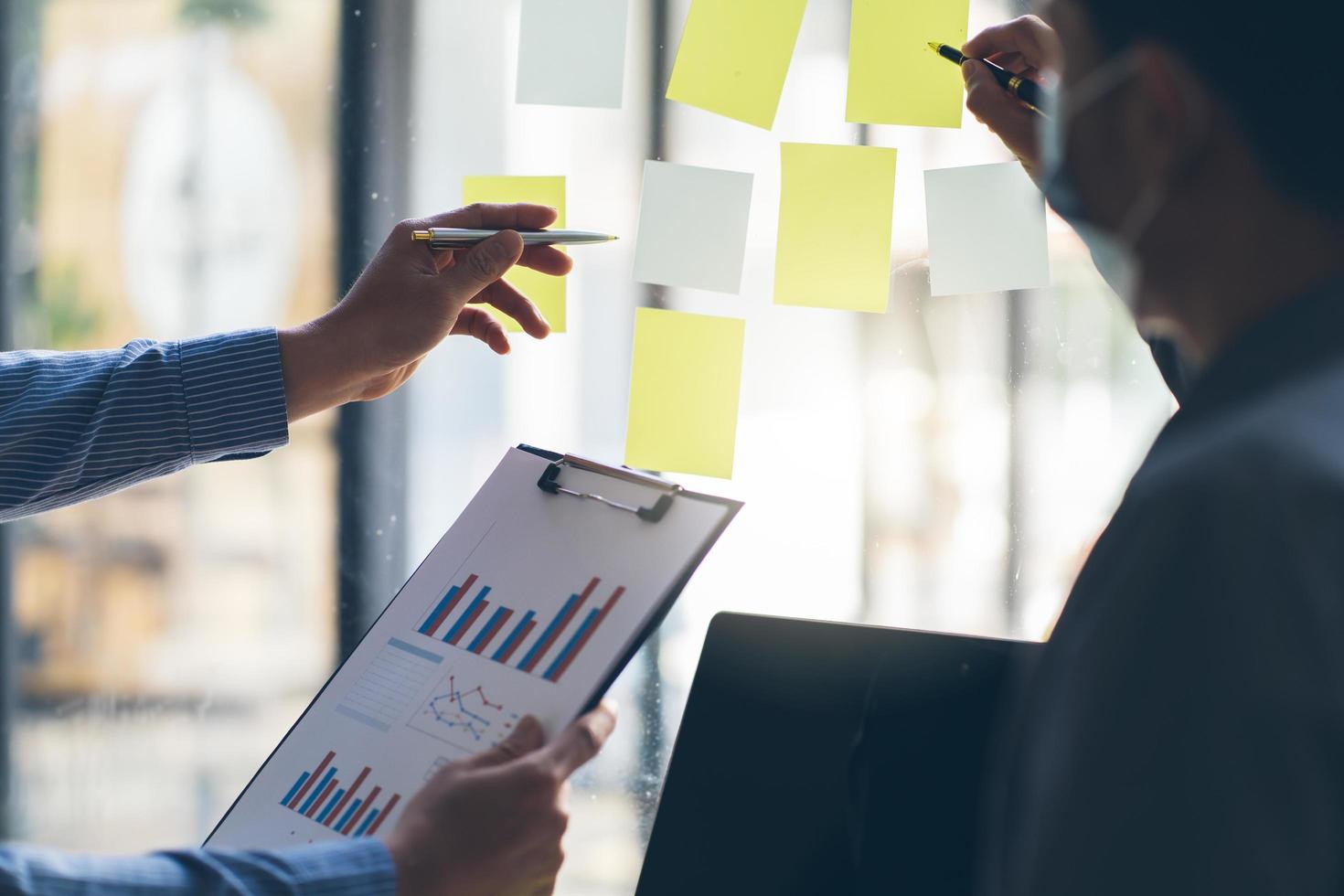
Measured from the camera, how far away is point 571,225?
836 millimetres

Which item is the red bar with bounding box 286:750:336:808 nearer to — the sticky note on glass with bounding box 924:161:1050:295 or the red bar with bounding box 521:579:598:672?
the red bar with bounding box 521:579:598:672

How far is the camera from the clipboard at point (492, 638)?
0.57 meters

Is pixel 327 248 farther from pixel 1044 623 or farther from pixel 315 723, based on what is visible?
pixel 1044 623

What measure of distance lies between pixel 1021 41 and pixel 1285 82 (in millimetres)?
316

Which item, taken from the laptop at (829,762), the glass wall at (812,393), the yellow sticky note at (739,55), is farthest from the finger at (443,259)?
the laptop at (829,762)

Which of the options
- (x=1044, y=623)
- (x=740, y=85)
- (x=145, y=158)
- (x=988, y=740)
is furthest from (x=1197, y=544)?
(x=145, y=158)

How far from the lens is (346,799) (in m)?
0.60

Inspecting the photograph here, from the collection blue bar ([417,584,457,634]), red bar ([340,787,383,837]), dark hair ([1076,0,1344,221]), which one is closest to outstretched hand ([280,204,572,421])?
blue bar ([417,584,457,634])

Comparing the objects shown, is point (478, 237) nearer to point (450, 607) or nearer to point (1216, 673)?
point (450, 607)

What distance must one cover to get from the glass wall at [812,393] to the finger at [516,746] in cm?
29

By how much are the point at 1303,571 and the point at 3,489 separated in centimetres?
A: 80

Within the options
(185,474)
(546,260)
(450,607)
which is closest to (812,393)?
(546,260)

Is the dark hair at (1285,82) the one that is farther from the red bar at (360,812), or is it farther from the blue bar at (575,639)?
the red bar at (360,812)

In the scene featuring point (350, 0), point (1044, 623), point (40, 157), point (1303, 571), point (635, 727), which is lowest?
point (635, 727)
